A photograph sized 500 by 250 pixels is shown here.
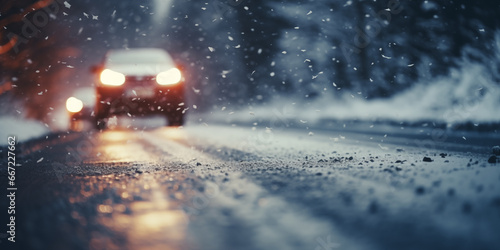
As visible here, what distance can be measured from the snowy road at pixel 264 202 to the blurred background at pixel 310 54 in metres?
5.93

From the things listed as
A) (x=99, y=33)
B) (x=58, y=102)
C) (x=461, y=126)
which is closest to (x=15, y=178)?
(x=461, y=126)

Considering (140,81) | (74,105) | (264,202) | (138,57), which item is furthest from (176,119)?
(264,202)

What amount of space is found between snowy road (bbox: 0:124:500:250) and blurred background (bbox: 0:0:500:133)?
19.4 ft

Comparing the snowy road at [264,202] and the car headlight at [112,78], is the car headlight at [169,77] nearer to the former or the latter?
the car headlight at [112,78]

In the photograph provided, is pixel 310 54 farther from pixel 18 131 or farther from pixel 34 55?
pixel 18 131

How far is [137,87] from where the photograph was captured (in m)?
11.7

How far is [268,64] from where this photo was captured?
24047mm

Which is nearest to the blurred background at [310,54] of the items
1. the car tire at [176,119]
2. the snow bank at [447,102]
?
the snow bank at [447,102]

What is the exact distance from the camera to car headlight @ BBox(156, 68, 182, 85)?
11784 mm

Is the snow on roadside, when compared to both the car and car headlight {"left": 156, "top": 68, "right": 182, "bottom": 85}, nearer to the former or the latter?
the car

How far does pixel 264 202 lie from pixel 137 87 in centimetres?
897

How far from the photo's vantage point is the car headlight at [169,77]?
11784 millimetres

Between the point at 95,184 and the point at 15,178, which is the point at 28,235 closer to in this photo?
the point at 95,184

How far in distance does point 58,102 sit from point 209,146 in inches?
942
